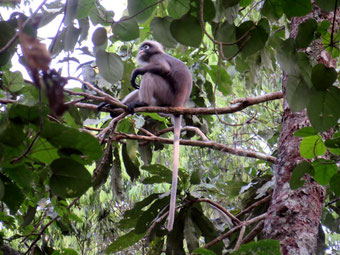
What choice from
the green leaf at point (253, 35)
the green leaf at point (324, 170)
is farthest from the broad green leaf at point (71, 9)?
the green leaf at point (324, 170)

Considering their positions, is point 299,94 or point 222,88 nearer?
point 299,94

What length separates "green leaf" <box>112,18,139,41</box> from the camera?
1428 millimetres

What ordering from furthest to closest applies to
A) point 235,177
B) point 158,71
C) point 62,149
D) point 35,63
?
point 235,177 → point 158,71 → point 62,149 → point 35,63

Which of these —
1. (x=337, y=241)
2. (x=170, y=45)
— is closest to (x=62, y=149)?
(x=170, y=45)

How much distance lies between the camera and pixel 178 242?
2934 millimetres

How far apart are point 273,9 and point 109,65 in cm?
60

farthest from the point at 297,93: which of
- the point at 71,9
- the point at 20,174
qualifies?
the point at 20,174

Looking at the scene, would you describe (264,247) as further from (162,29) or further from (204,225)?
(204,225)

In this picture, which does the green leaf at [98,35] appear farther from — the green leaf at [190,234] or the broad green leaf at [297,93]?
the green leaf at [190,234]

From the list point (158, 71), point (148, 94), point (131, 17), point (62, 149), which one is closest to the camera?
point (62, 149)

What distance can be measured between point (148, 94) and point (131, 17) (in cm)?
260

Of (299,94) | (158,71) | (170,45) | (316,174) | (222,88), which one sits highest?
(158,71)

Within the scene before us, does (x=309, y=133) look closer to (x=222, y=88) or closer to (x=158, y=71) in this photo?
(x=222, y=88)

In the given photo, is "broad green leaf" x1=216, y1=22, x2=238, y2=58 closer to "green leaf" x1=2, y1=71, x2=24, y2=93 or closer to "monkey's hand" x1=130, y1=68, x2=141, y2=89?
"green leaf" x1=2, y1=71, x2=24, y2=93
